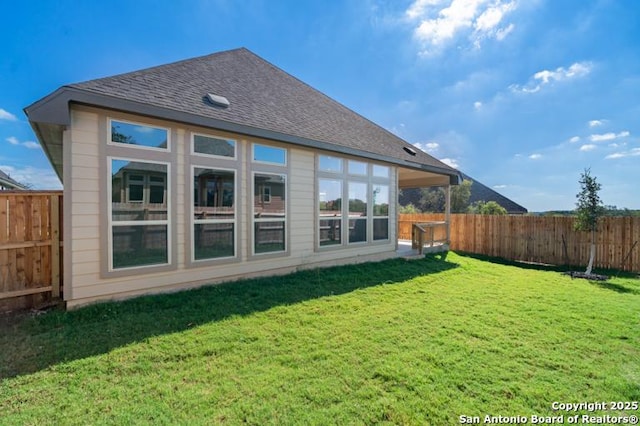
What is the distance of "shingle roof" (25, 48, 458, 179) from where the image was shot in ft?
14.6

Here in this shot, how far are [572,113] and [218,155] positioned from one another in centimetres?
1461

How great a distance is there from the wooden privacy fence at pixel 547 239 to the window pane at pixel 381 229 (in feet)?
17.6

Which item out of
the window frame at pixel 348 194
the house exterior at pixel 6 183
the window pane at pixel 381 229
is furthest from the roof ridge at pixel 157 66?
the house exterior at pixel 6 183

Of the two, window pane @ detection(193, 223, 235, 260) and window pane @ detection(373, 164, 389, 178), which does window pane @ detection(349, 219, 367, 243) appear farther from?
window pane @ detection(193, 223, 235, 260)

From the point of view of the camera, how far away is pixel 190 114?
4633 mm

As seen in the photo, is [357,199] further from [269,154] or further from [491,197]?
[491,197]

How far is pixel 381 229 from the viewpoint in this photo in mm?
8578

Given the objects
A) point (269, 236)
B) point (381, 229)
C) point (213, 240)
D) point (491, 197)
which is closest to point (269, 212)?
point (269, 236)

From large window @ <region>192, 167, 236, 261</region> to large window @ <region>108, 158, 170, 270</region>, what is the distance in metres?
0.49

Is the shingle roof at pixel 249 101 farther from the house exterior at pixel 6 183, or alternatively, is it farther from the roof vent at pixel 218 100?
the house exterior at pixel 6 183

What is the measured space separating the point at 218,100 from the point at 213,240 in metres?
2.80

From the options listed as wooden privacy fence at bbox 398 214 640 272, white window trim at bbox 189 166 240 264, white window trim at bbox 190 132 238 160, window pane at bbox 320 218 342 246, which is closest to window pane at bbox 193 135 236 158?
white window trim at bbox 190 132 238 160

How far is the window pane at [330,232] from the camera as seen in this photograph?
707 cm

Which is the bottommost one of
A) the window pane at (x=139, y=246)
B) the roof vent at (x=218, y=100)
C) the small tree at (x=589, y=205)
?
the window pane at (x=139, y=246)
